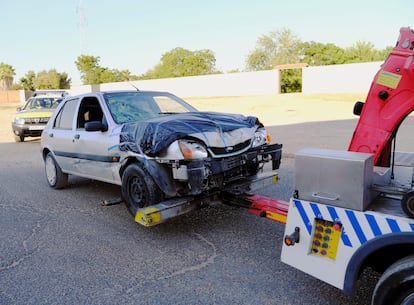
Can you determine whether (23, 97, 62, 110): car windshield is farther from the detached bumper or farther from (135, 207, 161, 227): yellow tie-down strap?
(135, 207, 161, 227): yellow tie-down strap

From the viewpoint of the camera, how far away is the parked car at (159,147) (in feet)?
13.8

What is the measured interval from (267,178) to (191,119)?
130 cm

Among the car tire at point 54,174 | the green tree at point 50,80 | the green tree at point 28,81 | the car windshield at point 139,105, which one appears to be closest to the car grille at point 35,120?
the car tire at point 54,174

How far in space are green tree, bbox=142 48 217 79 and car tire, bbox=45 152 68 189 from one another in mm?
72450

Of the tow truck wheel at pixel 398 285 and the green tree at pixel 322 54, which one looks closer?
the tow truck wheel at pixel 398 285

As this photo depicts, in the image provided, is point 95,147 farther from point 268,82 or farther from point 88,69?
point 88,69

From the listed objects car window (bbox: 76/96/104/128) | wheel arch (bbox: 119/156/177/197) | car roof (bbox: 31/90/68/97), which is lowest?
wheel arch (bbox: 119/156/177/197)

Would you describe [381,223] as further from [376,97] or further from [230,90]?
[230,90]

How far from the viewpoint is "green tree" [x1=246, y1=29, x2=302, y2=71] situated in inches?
2452

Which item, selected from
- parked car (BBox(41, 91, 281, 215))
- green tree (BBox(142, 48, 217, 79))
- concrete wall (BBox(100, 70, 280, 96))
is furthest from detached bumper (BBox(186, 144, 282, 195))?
green tree (BBox(142, 48, 217, 79))

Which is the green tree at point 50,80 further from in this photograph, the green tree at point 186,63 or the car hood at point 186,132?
the car hood at point 186,132

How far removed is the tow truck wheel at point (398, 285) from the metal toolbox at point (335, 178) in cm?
43

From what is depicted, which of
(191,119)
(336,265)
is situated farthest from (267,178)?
(336,265)

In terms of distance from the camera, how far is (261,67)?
67.8 meters
